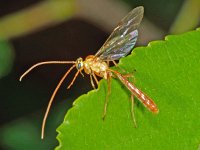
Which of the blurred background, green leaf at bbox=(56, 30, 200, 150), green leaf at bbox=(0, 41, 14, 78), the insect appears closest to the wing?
the insect

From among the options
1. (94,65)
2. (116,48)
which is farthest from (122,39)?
(94,65)

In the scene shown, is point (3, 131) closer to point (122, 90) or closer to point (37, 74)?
point (37, 74)

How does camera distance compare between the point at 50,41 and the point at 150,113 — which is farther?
the point at 50,41

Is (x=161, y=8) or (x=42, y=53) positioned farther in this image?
(x=42, y=53)

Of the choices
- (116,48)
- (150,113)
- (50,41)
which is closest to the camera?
(150,113)

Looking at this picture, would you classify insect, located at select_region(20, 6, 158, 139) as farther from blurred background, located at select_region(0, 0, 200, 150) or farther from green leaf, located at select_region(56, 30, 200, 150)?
blurred background, located at select_region(0, 0, 200, 150)

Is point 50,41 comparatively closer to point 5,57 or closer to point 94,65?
point 5,57

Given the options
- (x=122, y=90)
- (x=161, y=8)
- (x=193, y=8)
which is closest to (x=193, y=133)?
(x=122, y=90)

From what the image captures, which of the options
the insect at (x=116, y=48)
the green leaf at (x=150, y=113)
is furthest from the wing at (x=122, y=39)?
the green leaf at (x=150, y=113)
